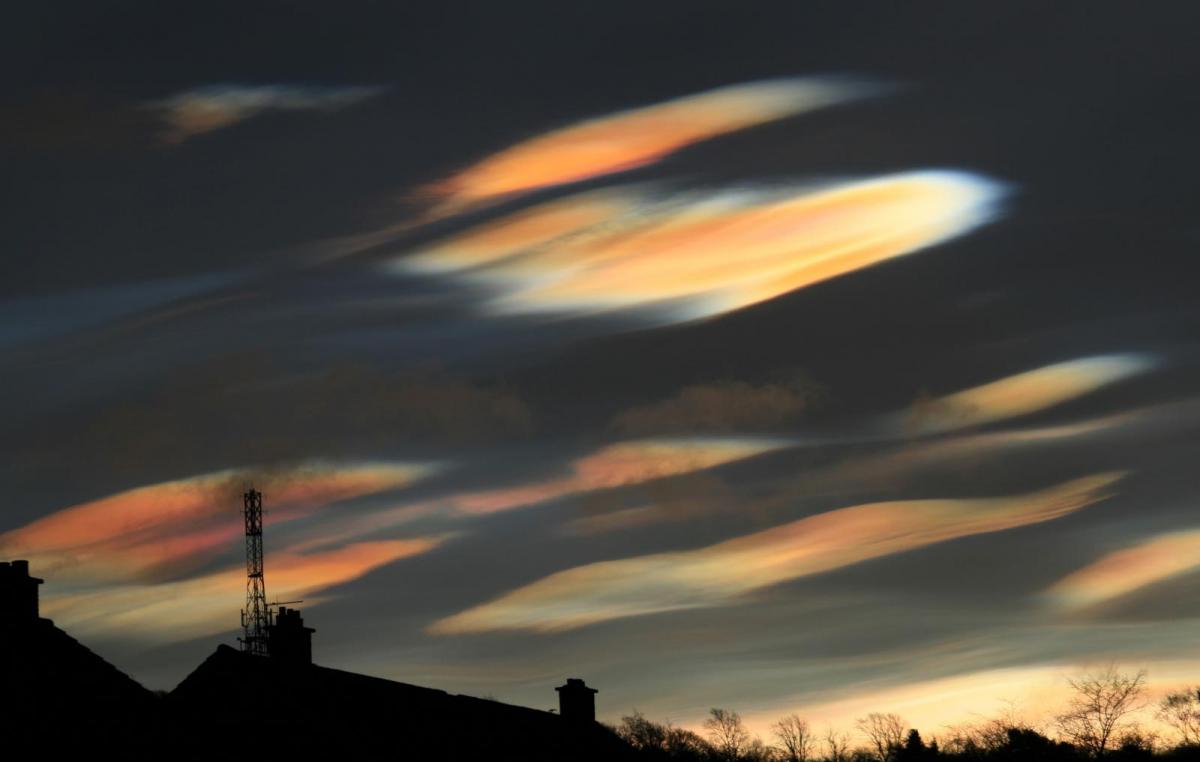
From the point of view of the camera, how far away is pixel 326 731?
6194 cm

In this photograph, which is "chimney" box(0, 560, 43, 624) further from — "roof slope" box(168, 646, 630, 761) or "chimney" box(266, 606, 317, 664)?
"chimney" box(266, 606, 317, 664)

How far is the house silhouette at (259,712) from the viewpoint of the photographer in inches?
1907

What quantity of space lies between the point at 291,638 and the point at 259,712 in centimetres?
644

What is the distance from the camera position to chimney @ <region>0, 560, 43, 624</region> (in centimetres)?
4959

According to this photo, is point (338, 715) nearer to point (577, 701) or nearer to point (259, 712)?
point (259, 712)

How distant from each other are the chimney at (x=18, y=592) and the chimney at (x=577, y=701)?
34.0m

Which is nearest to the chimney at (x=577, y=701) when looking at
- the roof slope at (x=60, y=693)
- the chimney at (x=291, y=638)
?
the chimney at (x=291, y=638)

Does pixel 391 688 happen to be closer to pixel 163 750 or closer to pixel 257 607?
pixel 257 607

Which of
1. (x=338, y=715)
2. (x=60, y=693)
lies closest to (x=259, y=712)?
(x=338, y=715)

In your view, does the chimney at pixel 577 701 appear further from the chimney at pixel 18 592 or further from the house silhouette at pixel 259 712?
the chimney at pixel 18 592

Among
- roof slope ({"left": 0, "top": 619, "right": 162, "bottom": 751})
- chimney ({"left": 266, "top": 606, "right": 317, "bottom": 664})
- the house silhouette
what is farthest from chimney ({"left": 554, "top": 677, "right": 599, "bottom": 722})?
roof slope ({"left": 0, "top": 619, "right": 162, "bottom": 751})

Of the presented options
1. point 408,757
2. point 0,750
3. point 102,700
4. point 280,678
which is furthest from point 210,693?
point 0,750

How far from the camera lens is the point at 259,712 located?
199 ft

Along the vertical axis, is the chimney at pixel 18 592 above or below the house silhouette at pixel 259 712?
above
